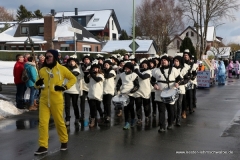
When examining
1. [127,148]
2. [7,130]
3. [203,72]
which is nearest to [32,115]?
[7,130]

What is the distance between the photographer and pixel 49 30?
1794 inches

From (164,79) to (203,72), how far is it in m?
12.4

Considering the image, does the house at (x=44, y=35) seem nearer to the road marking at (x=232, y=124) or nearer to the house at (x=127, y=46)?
the house at (x=127, y=46)

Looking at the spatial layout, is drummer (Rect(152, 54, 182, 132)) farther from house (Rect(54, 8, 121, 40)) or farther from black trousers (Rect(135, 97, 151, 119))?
house (Rect(54, 8, 121, 40))

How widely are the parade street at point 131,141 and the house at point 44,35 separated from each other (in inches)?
1408

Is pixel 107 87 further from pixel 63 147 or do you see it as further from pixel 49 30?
pixel 49 30

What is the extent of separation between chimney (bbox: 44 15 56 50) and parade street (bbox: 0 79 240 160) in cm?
3585

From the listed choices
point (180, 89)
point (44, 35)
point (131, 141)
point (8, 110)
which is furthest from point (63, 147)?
point (44, 35)

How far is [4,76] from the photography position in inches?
943

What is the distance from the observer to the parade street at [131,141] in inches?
261

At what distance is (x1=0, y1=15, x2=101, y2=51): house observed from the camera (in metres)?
45.5

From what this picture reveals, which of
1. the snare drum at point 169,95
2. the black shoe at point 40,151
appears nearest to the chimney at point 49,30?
the snare drum at point 169,95

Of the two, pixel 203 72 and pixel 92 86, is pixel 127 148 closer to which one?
pixel 92 86

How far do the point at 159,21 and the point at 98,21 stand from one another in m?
11.5
